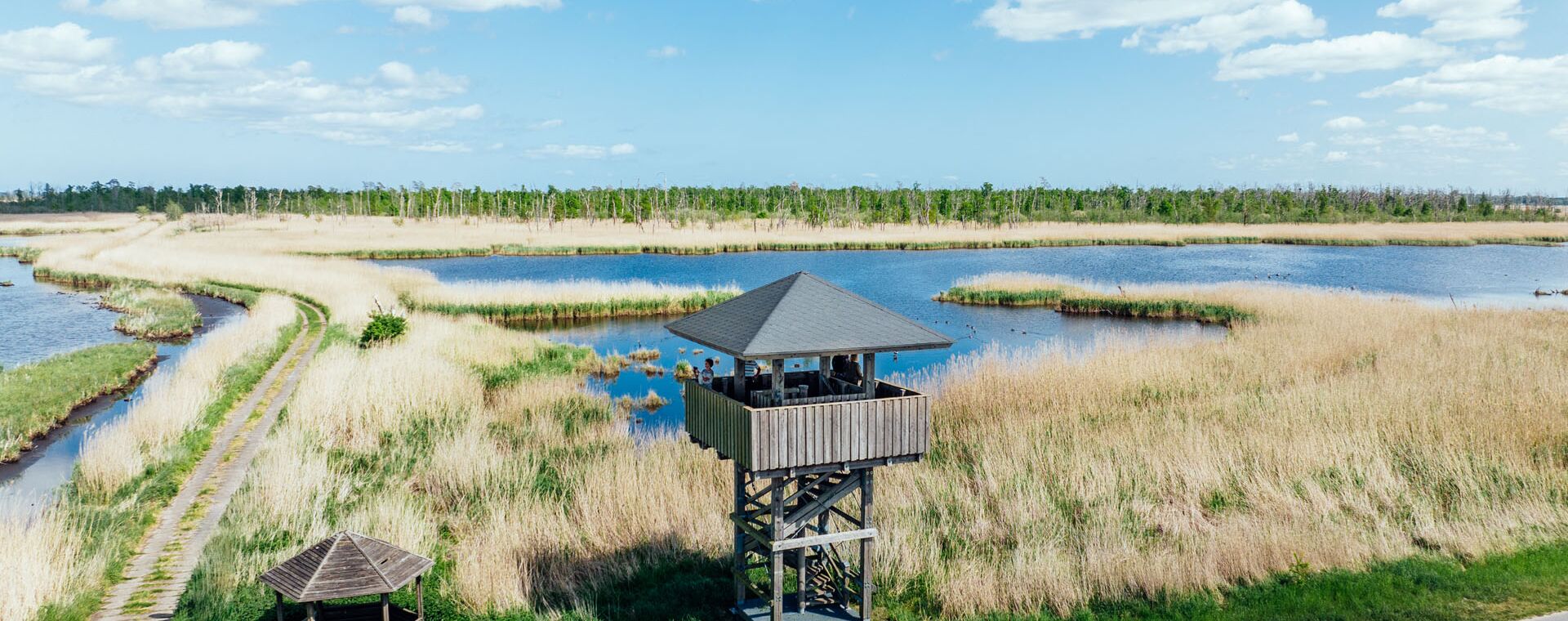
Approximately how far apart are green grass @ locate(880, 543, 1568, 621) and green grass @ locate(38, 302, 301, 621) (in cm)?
1025

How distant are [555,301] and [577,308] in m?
1.11

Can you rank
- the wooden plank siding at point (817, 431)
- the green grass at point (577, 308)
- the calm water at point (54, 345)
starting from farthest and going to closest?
1. the green grass at point (577, 308)
2. the calm water at point (54, 345)
3. the wooden plank siding at point (817, 431)

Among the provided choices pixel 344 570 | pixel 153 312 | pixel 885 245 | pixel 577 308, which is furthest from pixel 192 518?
pixel 885 245

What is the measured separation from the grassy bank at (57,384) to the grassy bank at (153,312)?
146 inches

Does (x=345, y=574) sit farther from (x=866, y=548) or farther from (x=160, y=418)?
(x=160, y=418)

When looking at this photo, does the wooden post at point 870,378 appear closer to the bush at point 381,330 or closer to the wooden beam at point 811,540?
the wooden beam at point 811,540

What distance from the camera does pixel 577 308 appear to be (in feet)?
148

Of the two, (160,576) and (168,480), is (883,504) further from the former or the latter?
(168,480)

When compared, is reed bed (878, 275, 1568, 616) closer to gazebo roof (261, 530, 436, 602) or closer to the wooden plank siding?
the wooden plank siding

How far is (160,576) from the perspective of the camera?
13.6m

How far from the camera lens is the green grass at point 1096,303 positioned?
141 feet

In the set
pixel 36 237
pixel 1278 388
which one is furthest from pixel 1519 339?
pixel 36 237

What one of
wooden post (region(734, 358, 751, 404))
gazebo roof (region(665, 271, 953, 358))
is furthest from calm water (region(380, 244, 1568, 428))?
gazebo roof (region(665, 271, 953, 358))

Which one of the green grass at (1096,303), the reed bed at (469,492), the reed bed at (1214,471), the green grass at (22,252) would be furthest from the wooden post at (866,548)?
the green grass at (22,252)
